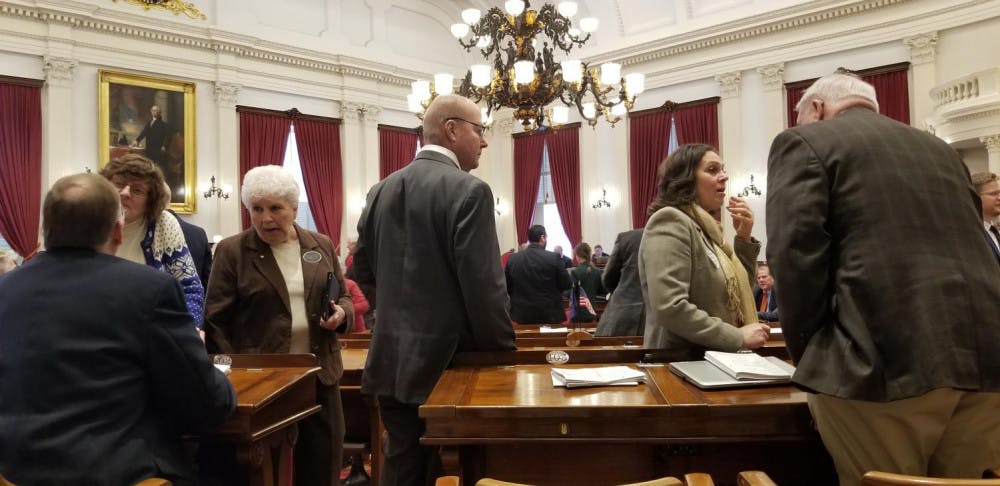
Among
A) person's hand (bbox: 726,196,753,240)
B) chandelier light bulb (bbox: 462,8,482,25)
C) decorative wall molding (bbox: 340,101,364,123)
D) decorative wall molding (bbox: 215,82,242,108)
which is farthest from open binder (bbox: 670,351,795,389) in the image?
decorative wall molding (bbox: 340,101,364,123)

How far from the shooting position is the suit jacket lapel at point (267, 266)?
266 centimetres

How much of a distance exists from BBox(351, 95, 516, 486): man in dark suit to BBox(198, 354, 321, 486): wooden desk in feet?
0.80

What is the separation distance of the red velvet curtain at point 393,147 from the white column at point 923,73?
28.7 feet

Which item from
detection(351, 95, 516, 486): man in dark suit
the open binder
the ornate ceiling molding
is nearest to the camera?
the open binder

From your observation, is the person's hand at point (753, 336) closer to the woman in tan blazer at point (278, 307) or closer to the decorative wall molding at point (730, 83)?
the woman in tan blazer at point (278, 307)

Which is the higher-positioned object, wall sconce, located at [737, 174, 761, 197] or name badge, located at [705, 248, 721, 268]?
wall sconce, located at [737, 174, 761, 197]

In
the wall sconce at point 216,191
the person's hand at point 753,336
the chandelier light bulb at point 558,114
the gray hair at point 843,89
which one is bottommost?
the person's hand at point 753,336

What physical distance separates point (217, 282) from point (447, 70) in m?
12.5

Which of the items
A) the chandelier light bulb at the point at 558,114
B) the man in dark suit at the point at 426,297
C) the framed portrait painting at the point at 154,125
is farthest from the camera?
the framed portrait painting at the point at 154,125

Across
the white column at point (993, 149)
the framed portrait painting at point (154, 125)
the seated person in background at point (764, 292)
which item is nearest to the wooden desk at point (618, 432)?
the seated person in background at point (764, 292)

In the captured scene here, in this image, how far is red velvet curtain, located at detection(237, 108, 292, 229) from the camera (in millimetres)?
11766

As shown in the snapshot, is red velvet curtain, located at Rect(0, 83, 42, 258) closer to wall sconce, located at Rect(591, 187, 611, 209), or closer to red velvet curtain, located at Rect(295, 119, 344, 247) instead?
red velvet curtain, located at Rect(295, 119, 344, 247)

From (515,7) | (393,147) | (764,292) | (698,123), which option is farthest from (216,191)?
(764,292)

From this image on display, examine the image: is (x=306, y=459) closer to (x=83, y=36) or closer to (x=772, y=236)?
(x=772, y=236)
